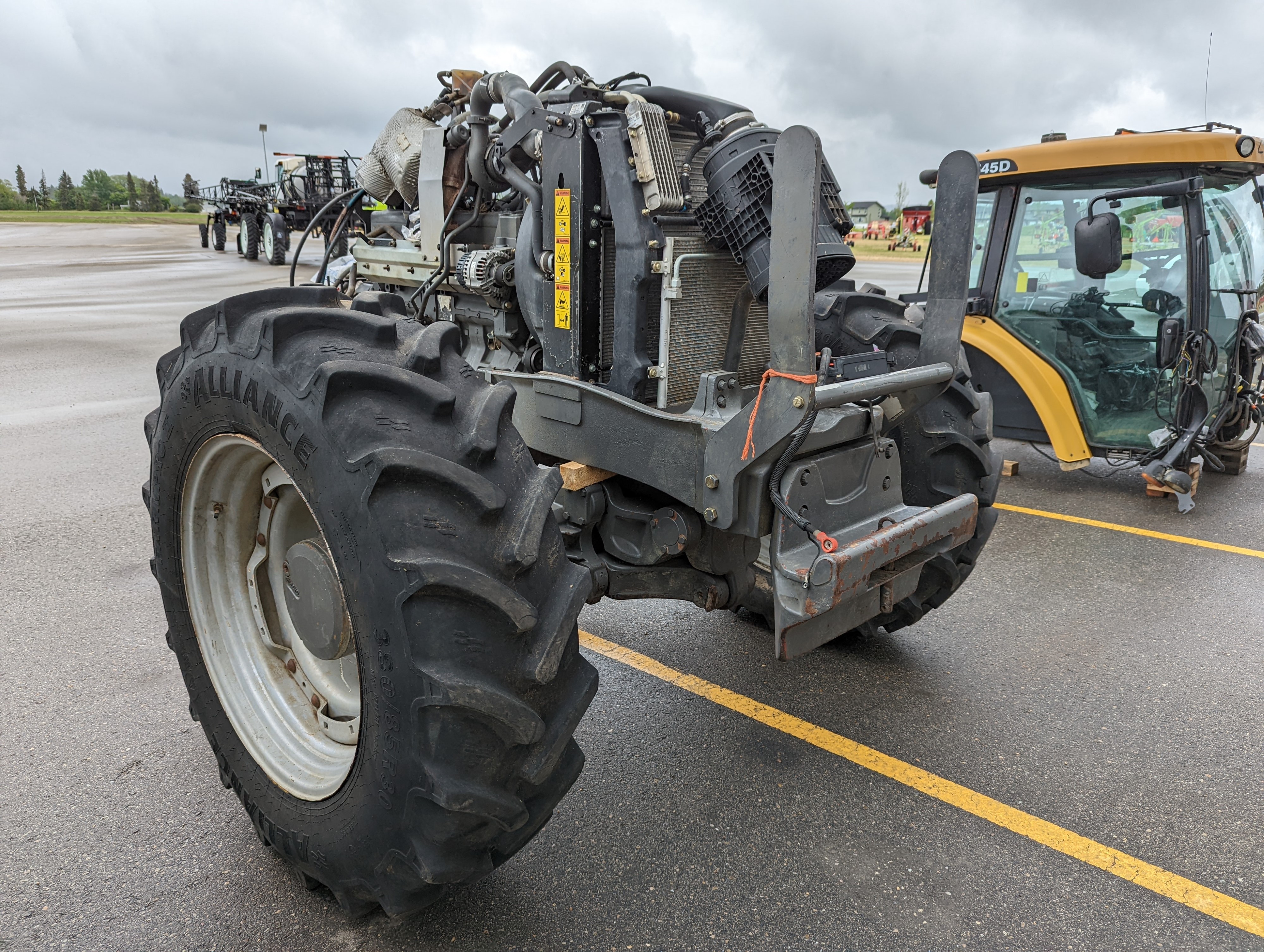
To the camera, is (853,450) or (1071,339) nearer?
(853,450)

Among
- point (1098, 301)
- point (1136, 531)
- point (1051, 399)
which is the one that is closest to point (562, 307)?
point (1136, 531)

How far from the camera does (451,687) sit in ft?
5.98

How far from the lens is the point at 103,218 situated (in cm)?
5191

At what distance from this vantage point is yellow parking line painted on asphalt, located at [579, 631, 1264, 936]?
97.0 inches

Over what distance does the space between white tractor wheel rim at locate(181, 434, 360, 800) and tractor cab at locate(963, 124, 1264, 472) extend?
5163mm

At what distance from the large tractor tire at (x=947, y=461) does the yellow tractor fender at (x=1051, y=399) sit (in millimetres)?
3136

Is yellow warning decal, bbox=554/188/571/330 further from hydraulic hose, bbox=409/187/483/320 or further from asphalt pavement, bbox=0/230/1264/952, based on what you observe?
asphalt pavement, bbox=0/230/1264/952

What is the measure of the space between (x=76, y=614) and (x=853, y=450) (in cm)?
345

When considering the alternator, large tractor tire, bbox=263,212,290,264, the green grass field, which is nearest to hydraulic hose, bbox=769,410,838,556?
the alternator

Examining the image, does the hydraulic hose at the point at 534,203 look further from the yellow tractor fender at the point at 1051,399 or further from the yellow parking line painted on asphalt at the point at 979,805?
the yellow tractor fender at the point at 1051,399

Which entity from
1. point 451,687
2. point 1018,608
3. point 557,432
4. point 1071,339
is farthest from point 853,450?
point 1071,339

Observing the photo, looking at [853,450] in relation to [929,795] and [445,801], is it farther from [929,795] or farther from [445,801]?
[445,801]

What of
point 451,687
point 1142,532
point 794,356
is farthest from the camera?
point 1142,532

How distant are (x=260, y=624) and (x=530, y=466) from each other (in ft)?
3.87
